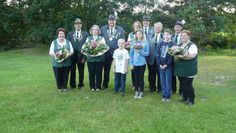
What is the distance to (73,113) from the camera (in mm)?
7910

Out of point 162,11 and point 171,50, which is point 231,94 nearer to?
point 171,50

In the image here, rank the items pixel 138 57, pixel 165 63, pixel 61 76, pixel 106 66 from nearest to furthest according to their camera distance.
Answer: pixel 165 63 < pixel 138 57 < pixel 61 76 < pixel 106 66

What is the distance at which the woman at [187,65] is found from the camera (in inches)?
335

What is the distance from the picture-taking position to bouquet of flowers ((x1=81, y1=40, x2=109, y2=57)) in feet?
31.7

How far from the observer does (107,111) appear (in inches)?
319

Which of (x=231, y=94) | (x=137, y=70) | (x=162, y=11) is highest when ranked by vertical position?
(x=162, y=11)

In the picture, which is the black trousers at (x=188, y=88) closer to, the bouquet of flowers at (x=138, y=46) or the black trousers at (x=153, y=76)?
the black trousers at (x=153, y=76)

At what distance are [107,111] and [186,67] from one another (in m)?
1.99

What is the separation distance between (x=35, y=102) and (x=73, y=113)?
4.44 feet

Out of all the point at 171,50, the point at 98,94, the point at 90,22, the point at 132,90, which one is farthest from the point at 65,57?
the point at 90,22

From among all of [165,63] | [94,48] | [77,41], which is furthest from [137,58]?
[77,41]

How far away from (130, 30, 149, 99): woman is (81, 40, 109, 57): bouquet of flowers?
753 mm

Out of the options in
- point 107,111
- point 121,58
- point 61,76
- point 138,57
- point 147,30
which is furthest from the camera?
point 61,76

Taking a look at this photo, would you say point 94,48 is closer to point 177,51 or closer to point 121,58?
point 121,58
